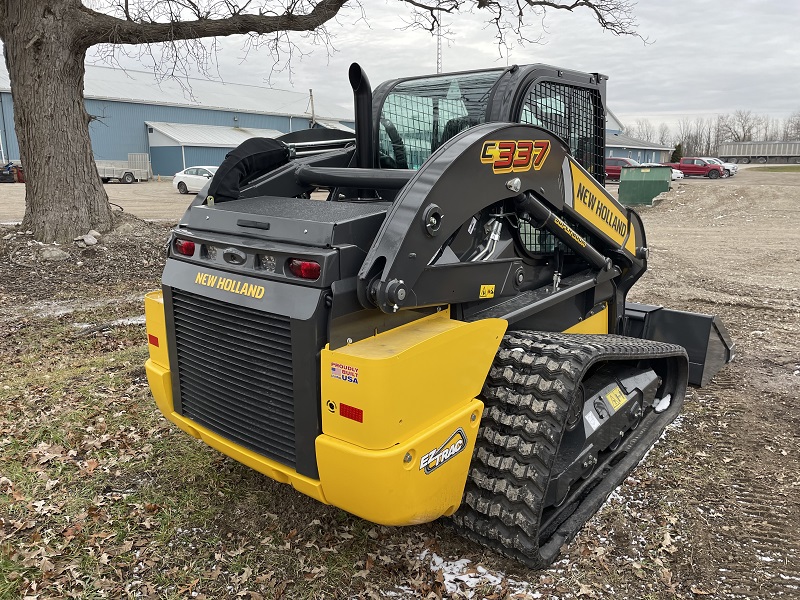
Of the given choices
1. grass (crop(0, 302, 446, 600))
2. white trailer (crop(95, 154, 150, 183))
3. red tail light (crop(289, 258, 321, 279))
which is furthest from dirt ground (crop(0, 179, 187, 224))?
red tail light (crop(289, 258, 321, 279))

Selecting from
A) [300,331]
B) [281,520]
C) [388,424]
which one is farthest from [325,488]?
Result: [281,520]

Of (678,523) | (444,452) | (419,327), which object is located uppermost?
(419,327)

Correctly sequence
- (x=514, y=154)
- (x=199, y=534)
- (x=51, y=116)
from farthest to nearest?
(x=51, y=116) < (x=199, y=534) < (x=514, y=154)

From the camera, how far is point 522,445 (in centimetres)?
277

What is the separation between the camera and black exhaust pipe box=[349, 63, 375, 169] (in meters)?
3.39

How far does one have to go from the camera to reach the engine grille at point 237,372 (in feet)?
8.36

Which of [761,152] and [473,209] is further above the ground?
[761,152]

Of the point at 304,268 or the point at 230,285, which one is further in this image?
the point at 230,285

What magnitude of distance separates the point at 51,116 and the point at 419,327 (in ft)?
27.5

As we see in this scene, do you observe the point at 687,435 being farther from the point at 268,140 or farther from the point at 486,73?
the point at 268,140

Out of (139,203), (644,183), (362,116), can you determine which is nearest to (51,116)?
(362,116)

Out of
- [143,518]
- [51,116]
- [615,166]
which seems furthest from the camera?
[615,166]

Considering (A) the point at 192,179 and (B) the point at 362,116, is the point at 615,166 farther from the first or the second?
(B) the point at 362,116

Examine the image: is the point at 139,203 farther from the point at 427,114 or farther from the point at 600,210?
the point at 600,210
